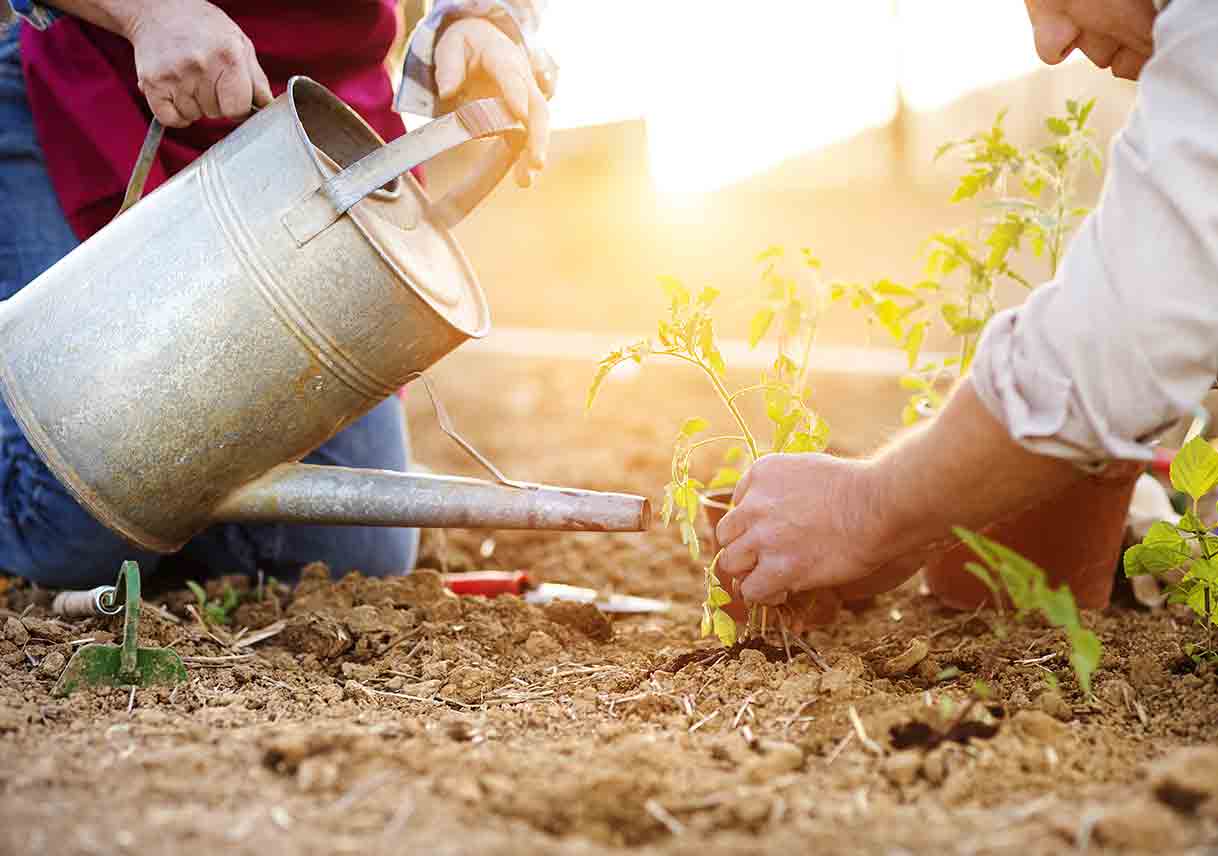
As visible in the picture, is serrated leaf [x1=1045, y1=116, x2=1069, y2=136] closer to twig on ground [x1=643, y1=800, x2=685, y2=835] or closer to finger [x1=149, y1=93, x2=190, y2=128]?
twig on ground [x1=643, y1=800, x2=685, y2=835]

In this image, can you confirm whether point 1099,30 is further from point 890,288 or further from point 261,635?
point 261,635

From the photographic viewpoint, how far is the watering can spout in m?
1.94

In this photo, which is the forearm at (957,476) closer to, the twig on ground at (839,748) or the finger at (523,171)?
the twig on ground at (839,748)

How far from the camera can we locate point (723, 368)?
79.8 inches

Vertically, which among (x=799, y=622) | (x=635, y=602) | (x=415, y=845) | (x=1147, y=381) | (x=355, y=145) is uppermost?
(x=355, y=145)

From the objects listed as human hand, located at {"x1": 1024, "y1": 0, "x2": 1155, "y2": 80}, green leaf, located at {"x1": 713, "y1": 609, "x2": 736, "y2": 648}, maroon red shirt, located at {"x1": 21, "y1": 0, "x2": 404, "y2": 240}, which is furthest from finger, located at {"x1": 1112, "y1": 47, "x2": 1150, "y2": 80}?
maroon red shirt, located at {"x1": 21, "y1": 0, "x2": 404, "y2": 240}

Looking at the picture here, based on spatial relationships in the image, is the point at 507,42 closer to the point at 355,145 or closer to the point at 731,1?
the point at 355,145

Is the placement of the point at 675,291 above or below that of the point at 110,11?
below

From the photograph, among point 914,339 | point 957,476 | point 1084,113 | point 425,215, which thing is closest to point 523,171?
point 425,215

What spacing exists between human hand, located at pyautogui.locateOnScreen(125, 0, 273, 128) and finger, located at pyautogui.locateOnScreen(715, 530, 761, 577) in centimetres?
109

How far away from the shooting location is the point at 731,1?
9469 millimetres

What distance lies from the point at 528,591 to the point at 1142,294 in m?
1.60

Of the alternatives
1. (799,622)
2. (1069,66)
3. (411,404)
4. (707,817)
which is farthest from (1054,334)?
(1069,66)

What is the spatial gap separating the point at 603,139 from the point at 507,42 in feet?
27.4
